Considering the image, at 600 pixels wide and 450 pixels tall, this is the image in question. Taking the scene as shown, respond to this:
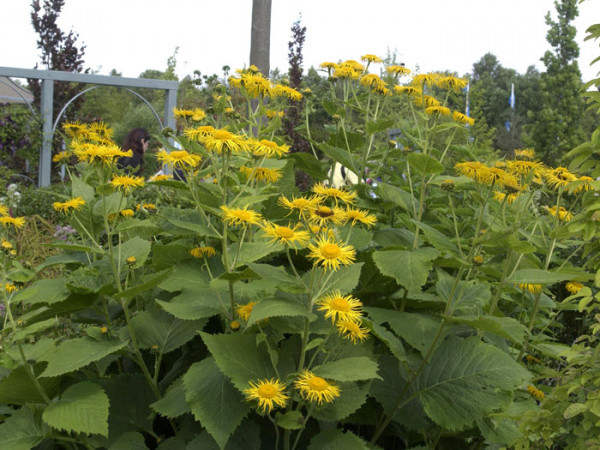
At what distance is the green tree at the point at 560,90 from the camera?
79.9 ft

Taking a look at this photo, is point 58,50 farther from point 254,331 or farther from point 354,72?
point 254,331

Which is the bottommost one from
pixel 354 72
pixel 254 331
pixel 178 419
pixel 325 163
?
pixel 178 419

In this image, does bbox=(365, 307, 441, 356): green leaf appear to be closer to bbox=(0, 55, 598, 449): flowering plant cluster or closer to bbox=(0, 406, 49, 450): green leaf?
bbox=(0, 55, 598, 449): flowering plant cluster

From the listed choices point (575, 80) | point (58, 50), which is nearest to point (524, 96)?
point (575, 80)

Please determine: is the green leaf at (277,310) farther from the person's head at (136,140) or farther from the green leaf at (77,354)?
the person's head at (136,140)

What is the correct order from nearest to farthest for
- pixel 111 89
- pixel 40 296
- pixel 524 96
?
pixel 40 296, pixel 111 89, pixel 524 96

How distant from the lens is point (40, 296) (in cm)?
170

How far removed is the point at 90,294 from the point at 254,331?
0.51 meters

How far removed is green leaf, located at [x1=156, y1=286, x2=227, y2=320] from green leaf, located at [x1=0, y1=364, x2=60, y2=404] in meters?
0.41

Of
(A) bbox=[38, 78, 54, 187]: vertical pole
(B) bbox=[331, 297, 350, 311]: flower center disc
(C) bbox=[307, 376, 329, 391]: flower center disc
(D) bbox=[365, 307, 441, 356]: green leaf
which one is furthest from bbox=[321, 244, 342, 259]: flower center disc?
(A) bbox=[38, 78, 54, 187]: vertical pole

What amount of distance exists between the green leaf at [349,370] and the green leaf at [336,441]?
21 centimetres

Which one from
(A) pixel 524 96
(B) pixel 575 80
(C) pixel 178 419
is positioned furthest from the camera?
(A) pixel 524 96

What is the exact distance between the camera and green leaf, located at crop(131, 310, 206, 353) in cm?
178

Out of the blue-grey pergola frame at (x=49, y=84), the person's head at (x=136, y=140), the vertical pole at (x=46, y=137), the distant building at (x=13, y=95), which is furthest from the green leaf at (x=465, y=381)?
the distant building at (x=13, y=95)
